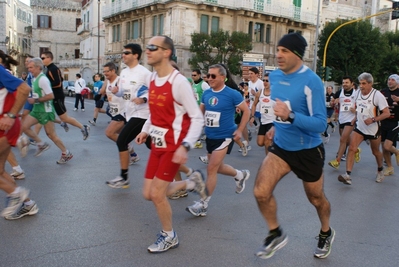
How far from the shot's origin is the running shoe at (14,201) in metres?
4.55

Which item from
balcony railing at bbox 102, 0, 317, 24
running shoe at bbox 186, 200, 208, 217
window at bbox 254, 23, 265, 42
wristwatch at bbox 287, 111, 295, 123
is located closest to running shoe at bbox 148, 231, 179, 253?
running shoe at bbox 186, 200, 208, 217

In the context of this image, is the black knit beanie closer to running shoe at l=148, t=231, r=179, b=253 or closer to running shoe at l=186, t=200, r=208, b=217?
running shoe at l=148, t=231, r=179, b=253

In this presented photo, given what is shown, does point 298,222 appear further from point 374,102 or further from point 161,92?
point 374,102

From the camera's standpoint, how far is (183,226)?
4.77m

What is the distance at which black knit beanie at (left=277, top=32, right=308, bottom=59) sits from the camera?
374cm

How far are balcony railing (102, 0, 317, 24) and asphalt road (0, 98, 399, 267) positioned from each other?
102 feet

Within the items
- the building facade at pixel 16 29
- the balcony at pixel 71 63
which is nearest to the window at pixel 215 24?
the balcony at pixel 71 63

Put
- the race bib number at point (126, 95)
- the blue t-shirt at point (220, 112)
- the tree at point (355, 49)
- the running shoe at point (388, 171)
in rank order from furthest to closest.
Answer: the tree at point (355, 49)
the running shoe at point (388, 171)
the race bib number at point (126, 95)
the blue t-shirt at point (220, 112)

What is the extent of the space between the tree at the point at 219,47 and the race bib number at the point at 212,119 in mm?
28426

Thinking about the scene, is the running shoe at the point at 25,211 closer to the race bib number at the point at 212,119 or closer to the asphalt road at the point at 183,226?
the asphalt road at the point at 183,226

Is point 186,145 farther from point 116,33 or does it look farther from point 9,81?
point 116,33

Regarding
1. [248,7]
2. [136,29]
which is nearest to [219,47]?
[248,7]

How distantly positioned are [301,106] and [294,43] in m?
0.56

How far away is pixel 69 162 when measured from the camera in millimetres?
8242
